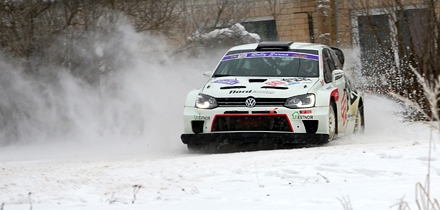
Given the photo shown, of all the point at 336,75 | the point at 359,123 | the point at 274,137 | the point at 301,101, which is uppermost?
the point at 336,75

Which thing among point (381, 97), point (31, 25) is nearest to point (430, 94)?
point (31, 25)

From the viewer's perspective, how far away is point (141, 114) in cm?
1395

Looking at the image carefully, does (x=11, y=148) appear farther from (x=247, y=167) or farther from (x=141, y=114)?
(x=247, y=167)

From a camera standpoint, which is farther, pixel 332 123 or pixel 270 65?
pixel 270 65

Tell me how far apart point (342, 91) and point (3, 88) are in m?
6.09

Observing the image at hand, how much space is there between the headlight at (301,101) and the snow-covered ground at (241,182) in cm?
110

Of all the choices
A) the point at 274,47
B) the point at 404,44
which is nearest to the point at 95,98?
the point at 274,47

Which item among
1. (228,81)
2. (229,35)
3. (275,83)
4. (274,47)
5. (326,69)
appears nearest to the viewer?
(275,83)

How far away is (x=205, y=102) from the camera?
10.2 m

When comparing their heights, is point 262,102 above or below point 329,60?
below

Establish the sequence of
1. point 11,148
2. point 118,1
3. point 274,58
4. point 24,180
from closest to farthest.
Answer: point 24,180
point 274,58
point 11,148
point 118,1

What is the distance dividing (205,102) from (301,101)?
1.18 m

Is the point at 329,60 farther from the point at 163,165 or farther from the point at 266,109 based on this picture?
the point at 163,165

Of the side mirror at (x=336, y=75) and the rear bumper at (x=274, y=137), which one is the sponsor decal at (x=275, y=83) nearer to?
the rear bumper at (x=274, y=137)
